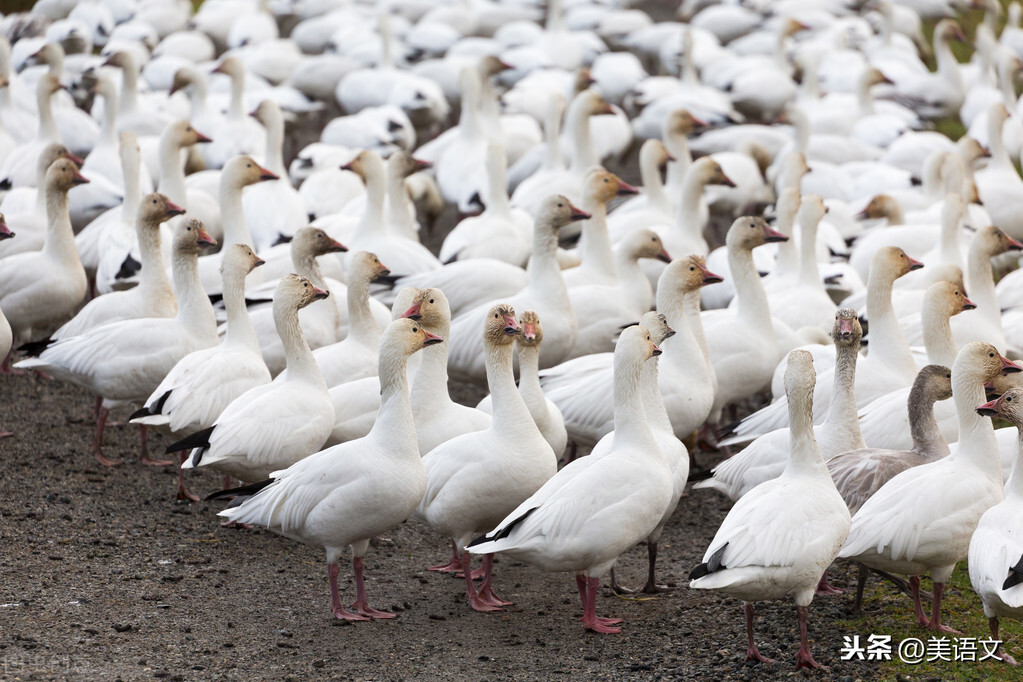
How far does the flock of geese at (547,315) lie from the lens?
5.71 meters

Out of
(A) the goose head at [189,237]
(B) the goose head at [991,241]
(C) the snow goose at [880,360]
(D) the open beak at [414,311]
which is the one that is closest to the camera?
(D) the open beak at [414,311]

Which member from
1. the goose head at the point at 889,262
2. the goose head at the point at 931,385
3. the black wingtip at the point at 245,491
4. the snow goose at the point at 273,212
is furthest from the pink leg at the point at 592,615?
the snow goose at the point at 273,212

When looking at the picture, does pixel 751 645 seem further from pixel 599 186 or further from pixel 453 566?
pixel 599 186

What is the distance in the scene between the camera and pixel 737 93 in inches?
672

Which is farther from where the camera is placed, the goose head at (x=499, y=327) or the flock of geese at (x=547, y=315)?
the goose head at (x=499, y=327)

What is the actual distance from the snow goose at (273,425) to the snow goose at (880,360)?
7.86 ft

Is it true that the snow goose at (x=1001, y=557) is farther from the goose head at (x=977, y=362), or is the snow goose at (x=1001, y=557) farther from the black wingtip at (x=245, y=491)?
the black wingtip at (x=245, y=491)

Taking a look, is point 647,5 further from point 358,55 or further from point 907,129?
point 907,129

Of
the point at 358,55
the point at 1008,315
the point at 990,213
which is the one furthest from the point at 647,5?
the point at 1008,315

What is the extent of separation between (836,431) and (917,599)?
93cm

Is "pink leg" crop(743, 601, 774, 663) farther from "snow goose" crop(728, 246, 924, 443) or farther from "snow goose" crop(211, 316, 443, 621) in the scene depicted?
"snow goose" crop(728, 246, 924, 443)

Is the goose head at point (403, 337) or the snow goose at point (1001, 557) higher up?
the goose head at point (403, 337)

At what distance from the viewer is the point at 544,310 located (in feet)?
27.7

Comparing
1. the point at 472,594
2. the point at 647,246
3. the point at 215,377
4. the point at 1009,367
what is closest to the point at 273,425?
the point at 215,377
